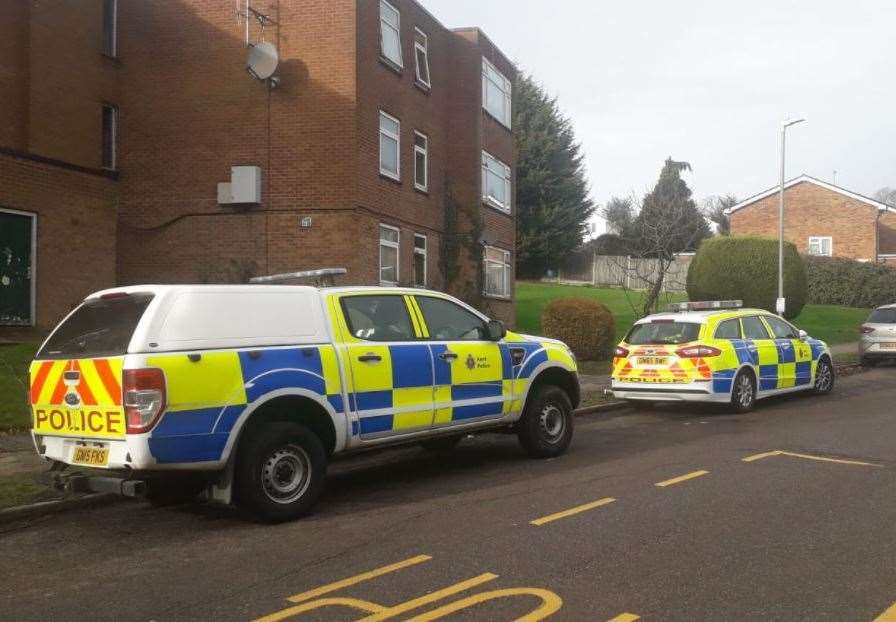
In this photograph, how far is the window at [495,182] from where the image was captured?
76.0ft

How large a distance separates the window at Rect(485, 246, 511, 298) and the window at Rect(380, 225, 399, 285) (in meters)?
4.42

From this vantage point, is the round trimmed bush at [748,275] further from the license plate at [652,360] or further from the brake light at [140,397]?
the brake light at [140,397]

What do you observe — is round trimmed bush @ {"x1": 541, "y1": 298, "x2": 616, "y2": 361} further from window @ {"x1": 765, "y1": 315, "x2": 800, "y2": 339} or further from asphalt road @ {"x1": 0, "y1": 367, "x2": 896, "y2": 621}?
asphalt road @ {"x1": 0, "y1": 367, "x2": 896, "y2": 621}

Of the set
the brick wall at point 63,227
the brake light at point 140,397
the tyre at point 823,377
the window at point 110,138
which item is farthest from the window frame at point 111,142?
the tyre at point 823,377

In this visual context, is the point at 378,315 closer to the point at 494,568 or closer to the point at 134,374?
the point at 134,374

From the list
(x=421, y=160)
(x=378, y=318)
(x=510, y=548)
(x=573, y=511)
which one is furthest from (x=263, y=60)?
(x=510, y=548)

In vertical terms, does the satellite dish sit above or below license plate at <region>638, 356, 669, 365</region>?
above

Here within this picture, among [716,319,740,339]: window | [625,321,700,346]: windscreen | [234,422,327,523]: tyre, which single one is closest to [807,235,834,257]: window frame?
[716,319,740,339]: window

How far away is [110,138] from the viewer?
18.4m

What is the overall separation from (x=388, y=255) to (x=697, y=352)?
25.9 ft

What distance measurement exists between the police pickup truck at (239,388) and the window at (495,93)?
1616 cm

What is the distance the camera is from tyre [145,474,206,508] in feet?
20.7

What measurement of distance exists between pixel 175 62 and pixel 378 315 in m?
12.3

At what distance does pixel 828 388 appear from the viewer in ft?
50.1
